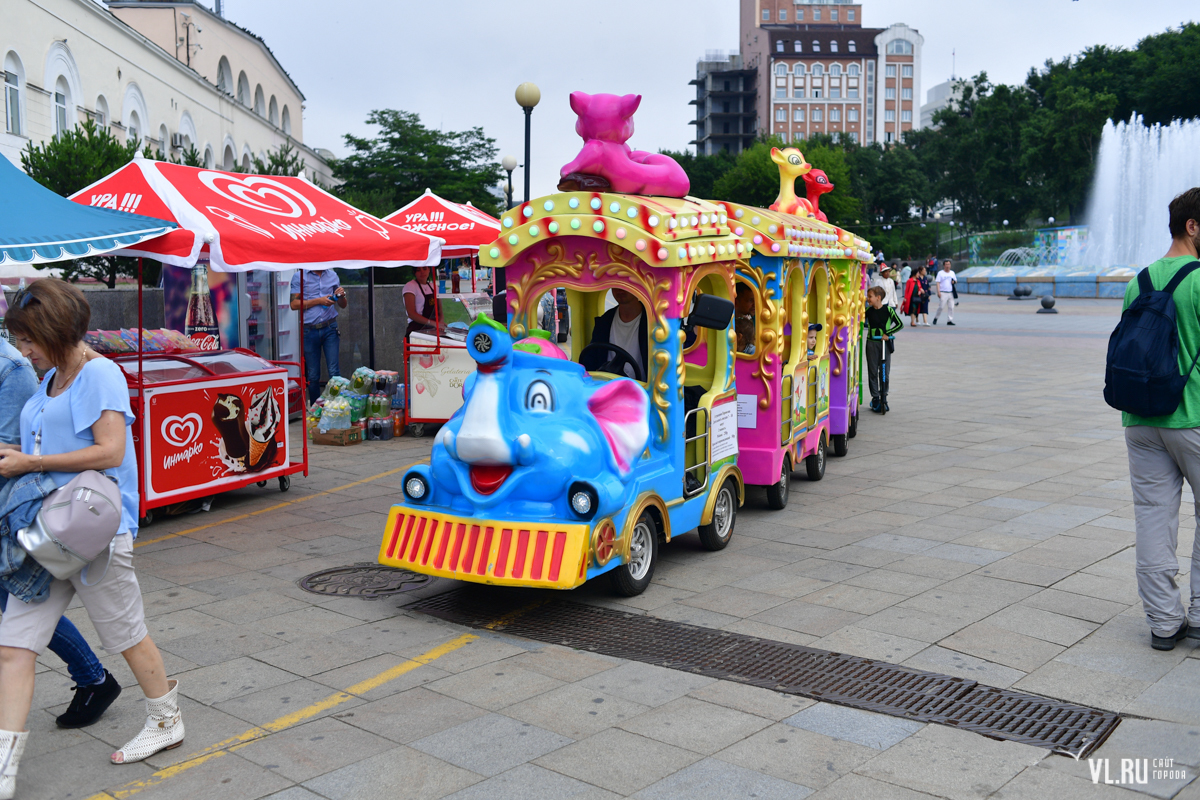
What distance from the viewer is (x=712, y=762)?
403 cm

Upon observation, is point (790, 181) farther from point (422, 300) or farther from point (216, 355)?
point (216, 355)

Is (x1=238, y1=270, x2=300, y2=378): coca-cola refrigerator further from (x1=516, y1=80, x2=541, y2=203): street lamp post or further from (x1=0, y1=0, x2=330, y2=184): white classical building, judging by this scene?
(x1=0, y1=0, x2=330, y2=184): white classical building

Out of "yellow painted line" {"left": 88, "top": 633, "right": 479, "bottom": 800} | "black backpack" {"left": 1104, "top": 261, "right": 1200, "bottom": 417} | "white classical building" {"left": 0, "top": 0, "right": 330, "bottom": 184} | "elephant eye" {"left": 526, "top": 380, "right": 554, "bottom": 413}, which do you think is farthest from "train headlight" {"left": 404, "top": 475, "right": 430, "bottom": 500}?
"white classical building" {"left": 0, "top": 0, "right": 330, "bottom": 184}

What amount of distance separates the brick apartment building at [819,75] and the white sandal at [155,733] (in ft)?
383

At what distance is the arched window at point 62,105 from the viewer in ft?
79.8

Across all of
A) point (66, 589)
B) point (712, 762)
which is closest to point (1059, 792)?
point (712, 762)

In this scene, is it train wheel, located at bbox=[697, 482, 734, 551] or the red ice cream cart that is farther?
the red ice cream cart

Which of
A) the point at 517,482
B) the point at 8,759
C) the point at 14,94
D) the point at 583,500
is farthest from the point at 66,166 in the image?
the point at 8,759

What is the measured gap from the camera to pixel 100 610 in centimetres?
392

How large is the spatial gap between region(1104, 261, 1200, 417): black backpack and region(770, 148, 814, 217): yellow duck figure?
219 inches

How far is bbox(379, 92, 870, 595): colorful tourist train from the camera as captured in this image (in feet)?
18.9

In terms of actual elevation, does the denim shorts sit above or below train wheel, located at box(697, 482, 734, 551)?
above

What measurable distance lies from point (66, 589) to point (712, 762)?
252 centimetres

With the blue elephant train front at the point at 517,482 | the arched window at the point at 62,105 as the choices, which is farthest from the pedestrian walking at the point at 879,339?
the arched window at the point at 62,105
